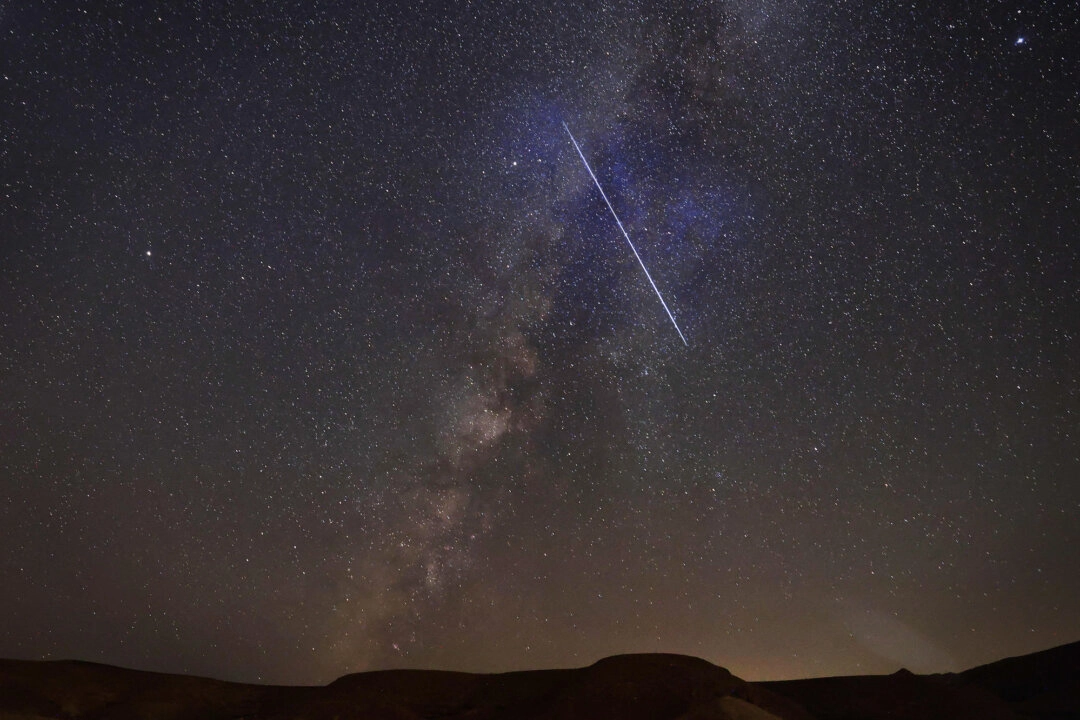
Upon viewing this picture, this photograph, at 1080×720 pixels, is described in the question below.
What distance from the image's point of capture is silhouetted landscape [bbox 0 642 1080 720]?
1978 cm

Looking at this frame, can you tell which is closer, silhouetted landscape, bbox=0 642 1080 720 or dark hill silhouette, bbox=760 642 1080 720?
silhouetted landscape, bbox=0 642 1080 720

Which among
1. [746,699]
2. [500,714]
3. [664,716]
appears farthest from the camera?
[500,714]

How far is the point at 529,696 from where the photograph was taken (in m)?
23.1

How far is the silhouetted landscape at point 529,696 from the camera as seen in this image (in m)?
19.8

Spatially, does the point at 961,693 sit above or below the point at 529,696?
below

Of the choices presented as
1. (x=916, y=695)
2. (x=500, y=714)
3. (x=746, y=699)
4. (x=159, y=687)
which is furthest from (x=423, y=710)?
(x=916, y=695)

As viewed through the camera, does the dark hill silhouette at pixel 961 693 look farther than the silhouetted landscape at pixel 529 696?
Yes

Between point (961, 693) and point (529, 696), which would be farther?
point (529, 696)

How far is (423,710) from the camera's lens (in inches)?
916

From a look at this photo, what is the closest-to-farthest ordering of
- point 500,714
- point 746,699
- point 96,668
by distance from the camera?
point 746,699
point 500,714
point 96,668

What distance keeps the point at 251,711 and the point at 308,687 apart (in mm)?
2806

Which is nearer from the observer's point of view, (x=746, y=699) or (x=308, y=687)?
(x=746, y=699)

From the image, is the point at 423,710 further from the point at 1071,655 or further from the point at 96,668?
the point at 1071,655

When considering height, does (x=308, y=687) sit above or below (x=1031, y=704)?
above
